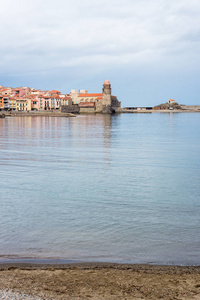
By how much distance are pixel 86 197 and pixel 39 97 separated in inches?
4487

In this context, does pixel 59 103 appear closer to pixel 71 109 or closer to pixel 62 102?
pixel 62 102

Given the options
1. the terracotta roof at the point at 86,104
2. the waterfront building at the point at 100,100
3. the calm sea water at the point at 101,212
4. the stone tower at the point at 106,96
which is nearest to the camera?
the calm sea water at the point at 101,212

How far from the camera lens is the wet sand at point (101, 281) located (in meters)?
4.11

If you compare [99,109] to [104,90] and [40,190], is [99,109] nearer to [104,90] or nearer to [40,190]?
[104,90]

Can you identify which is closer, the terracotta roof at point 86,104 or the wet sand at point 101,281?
the wet sand at point 101,281

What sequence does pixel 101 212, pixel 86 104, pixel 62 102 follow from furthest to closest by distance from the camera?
pixel 86 104
pixel 62 102
pixel 101 212

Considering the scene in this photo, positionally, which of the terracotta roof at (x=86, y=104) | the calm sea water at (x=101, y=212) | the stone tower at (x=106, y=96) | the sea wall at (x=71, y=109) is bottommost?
the calm sea water at (x=101, y=212)

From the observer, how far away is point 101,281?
4.48 metres

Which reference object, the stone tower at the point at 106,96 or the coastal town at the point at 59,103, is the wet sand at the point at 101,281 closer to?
the coastal town at the point at 59,103

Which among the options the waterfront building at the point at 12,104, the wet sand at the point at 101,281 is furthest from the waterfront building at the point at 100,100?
the wet sand at the point at 101,281

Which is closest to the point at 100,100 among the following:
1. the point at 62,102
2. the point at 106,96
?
the point at 106,96

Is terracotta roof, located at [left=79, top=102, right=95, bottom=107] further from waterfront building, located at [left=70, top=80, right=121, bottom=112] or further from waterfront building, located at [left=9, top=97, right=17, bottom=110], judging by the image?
waterfront building, located at [left=9, top=97, right=17, bottom=110]

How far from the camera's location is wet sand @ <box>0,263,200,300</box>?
4113 mm

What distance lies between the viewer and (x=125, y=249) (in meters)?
5.79
